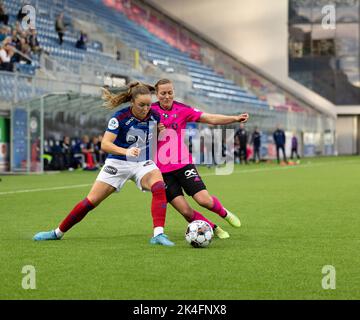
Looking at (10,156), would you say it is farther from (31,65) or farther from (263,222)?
(263,222)

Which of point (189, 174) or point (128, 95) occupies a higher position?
point (128, 95)

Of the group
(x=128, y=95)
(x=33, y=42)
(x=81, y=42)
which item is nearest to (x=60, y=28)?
(x=81, y=42)

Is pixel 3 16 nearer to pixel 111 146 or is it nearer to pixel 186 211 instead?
pixel 186 211

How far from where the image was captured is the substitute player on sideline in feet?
29.0

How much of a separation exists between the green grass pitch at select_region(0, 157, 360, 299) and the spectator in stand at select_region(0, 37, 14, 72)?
1275 cm

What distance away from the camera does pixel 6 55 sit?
27.3 metres

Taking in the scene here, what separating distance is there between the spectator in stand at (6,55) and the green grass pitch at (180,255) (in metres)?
12.8

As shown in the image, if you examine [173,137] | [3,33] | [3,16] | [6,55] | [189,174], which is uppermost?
[3,16]

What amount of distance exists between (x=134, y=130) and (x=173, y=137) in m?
0.59

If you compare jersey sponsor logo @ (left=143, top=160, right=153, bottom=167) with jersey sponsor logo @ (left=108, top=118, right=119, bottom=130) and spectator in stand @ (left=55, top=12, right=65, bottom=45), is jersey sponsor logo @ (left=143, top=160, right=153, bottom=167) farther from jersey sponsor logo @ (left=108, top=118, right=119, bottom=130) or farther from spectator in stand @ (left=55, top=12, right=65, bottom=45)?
spectator in stand @ (left=55, top=12, right=65, bottom=45)

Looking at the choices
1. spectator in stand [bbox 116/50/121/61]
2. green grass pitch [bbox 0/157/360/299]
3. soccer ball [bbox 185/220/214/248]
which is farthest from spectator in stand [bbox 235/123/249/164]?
soccer ball [bbox 185/220/214/248]
